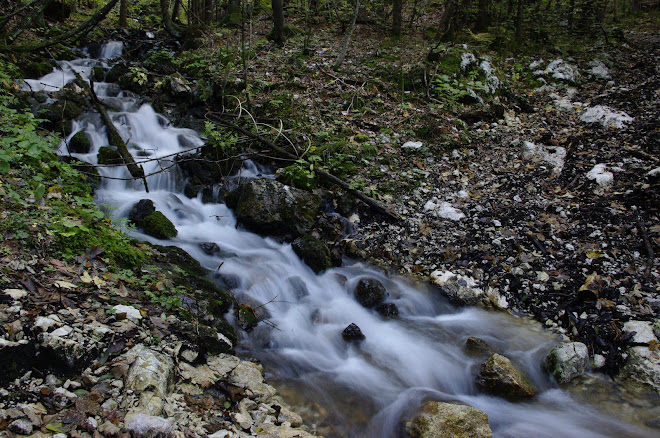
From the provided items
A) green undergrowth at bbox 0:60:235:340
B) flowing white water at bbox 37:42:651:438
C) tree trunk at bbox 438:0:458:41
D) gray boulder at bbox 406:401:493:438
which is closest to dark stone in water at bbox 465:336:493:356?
flowing white water at bbox 37:42:651:438

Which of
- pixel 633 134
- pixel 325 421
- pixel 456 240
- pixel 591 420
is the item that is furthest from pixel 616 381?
pixel 633 134

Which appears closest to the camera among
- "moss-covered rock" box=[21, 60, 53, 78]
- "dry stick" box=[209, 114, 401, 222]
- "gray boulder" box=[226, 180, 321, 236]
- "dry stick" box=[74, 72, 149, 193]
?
"gray boulder" box=[226, 180, 321, 236]

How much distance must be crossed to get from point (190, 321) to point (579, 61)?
13.4 m

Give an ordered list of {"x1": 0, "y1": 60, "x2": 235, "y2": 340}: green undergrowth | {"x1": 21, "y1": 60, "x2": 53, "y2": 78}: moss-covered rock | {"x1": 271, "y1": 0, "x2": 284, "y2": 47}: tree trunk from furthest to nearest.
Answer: {"x1": 271, "y1": 0, "x2": 284, "y2": 47}: tree trunk → {"x1": 21, "y1": 60, "x2": 53, "y2": 78}: moss-covered rock → {"x1": 0, "y1": 60, "x2": 235, "y2": 340}: green undergrowth

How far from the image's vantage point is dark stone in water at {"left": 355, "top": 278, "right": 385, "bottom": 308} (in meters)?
5.46

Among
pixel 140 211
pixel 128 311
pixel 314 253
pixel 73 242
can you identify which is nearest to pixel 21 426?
pixel 128 311

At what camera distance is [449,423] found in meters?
3.27

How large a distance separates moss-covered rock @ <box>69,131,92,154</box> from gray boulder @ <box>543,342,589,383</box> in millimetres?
8671

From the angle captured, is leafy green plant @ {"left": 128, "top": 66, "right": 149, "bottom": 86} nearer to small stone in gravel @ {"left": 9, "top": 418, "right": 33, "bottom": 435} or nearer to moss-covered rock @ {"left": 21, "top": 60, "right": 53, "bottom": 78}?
moss-covered rock @ {"left": 21, "top": 60, "right": 53, "bottom": 78}

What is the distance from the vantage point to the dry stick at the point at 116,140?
6.91 m

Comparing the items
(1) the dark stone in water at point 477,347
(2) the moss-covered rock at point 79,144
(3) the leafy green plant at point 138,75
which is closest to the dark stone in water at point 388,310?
(1) the dark stone in water at point 477,347

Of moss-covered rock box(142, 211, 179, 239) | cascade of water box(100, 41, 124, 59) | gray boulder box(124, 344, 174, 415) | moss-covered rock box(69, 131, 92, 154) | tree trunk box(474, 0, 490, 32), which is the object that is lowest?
moss-covered rock box(142, 211, 179, 239)

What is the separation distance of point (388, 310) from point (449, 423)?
7.21 feet

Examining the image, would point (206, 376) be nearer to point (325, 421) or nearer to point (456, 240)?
point (325, 421)
